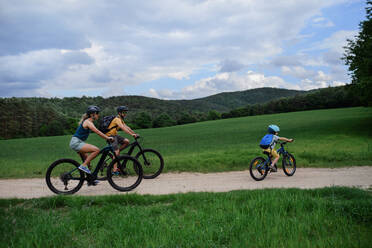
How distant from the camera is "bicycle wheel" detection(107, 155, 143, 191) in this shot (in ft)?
22.9

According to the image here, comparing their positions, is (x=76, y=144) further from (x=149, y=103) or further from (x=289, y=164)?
(x=149, y=103)

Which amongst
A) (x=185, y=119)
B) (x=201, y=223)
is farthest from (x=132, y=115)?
(x=201, y=223)

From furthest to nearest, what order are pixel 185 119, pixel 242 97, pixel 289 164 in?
pixel 242 97, pixel 185 119, pixel 289 164

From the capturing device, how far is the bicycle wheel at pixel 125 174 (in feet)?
22.9

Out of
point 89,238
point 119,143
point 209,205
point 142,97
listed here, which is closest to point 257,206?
point 209,205

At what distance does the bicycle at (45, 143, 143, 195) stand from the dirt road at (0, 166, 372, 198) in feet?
0.80

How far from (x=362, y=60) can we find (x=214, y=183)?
2148 cm

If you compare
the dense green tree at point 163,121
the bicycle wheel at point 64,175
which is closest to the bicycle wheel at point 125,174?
the bicycle wheel at point 64,175

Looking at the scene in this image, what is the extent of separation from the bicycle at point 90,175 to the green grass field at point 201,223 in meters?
1.43

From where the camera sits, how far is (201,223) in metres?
4.00

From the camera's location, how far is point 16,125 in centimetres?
7006

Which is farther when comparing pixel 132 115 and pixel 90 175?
pixel 132 115

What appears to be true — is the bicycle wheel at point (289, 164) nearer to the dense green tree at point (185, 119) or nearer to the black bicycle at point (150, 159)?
the black bicycle at point (150, 159)

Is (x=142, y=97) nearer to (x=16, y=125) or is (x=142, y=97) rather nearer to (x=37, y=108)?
(x=37, y=108)
